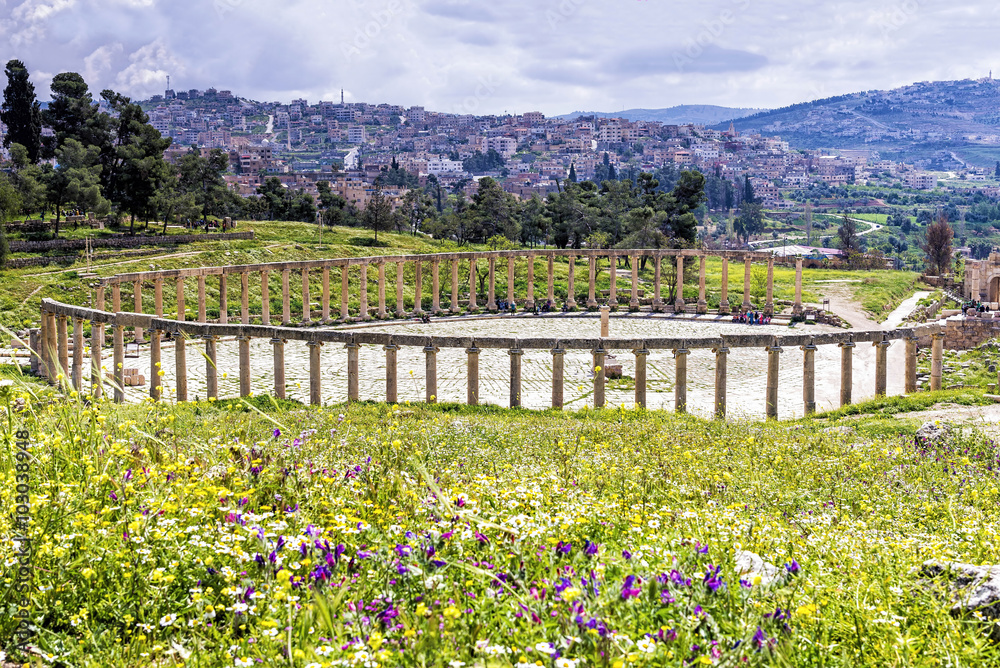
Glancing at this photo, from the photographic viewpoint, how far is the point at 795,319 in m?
55.3

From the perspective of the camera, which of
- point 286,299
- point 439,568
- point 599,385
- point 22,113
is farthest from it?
point 22,113

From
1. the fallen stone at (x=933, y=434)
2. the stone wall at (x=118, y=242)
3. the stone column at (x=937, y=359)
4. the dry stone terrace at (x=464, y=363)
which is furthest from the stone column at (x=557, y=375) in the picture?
the stone wall at (x=118, y=242)

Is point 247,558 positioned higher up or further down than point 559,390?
higher up

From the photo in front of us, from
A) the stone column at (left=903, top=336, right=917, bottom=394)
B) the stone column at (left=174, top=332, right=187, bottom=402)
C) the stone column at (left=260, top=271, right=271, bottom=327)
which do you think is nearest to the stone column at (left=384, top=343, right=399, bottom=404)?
the stone column at (left=174, top=332, right=187, bottom=402)

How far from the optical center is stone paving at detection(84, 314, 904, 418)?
31.0m

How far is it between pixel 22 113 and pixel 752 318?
61834mm

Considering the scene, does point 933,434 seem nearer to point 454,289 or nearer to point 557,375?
point 557,375

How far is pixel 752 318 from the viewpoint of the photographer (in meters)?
54.6

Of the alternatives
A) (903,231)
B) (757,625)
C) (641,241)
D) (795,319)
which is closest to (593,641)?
(757,625)

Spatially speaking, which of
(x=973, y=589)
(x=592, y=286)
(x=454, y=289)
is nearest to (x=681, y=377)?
(x=973, y=589)

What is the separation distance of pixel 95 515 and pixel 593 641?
4.20m

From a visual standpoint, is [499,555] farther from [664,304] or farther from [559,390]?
[664,304]

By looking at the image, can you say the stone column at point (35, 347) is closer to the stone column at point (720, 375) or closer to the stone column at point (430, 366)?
the stone column at point (430, 366)

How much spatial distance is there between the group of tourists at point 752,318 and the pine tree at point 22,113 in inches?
2288
